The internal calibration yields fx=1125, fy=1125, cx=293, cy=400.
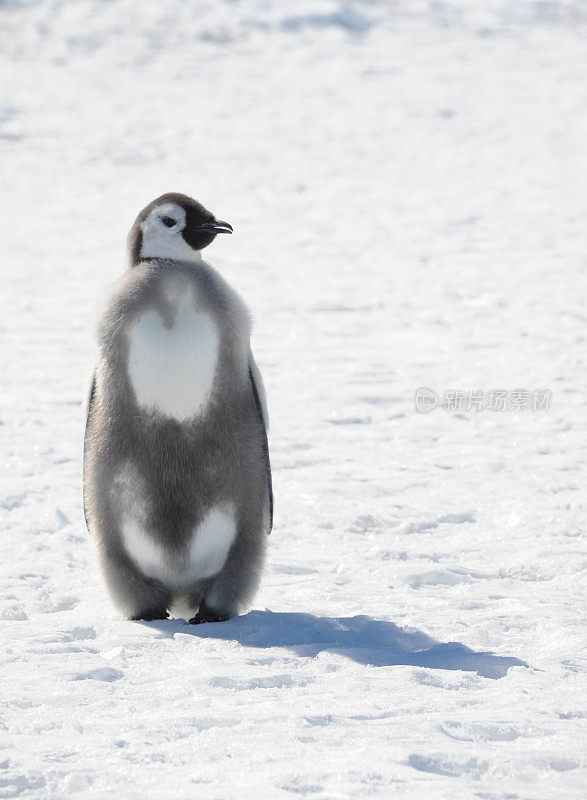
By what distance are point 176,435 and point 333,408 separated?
93.5 inches

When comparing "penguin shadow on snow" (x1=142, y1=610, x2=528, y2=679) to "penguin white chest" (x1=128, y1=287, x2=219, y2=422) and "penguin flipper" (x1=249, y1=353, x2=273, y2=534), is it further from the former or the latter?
"penguin white chest" (x1=128, y1=287, x2=219, y2=422)

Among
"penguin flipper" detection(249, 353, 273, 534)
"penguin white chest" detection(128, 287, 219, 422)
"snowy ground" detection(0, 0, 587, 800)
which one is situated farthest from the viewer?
"penguin flipper" detection(249, 353, 273, 534)

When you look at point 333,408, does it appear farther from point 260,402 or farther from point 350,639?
point 350,639

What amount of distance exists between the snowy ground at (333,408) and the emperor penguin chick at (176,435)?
0.48ft

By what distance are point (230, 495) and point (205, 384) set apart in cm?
32

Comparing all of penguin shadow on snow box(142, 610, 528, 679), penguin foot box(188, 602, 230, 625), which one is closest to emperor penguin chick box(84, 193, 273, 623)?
penguin foot box(188, 602, 230, 625)

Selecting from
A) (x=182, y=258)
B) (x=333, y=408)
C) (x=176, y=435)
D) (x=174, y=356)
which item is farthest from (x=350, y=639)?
(x=333, y=408)

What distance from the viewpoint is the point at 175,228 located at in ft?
9.68

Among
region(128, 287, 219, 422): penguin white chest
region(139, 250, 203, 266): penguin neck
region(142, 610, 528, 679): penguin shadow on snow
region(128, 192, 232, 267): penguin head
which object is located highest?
region(128, 192, 232, 267): penguin head

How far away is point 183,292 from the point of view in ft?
9.29

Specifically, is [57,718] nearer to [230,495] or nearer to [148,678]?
[148,678]

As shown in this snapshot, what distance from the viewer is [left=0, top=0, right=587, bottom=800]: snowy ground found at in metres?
2.19

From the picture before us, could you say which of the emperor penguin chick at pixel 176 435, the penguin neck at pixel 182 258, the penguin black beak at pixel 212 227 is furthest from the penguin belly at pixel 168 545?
the penguin black beak at pixel 212 227

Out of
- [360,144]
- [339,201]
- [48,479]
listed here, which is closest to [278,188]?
[339,201]
